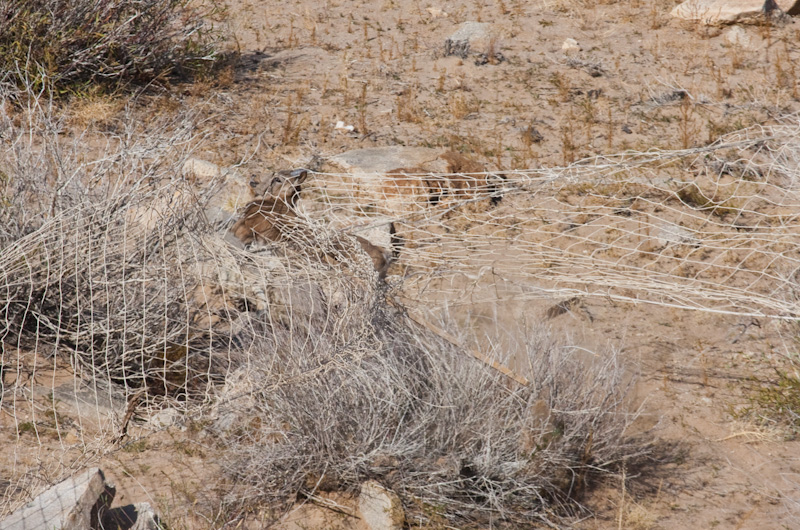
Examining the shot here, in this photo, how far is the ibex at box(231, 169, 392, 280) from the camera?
3666 mm

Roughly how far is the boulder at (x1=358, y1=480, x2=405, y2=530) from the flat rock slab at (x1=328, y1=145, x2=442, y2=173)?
9.61ft

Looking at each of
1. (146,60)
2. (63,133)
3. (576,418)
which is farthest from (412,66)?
(576,418)

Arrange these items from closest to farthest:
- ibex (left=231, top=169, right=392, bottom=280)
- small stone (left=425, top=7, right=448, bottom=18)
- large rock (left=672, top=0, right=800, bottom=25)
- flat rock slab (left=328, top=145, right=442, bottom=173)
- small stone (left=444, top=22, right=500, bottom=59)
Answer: ibex (left=231, top=169, right=392, bottom=280), flat rock slab (left=328, top=145, right=442, bottom=173), small stone (left=444, top=22, right=500, bottom=59), large rock (left=672, top=0, right=800, bottom=25), small stone (left=425, top=7, right=448, bottom=18)

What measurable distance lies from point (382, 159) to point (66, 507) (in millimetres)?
3653

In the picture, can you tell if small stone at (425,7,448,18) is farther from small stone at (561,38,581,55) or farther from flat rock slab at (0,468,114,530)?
flat rock slab at (0,468,114,530)

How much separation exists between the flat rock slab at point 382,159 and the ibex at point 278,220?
0.99m

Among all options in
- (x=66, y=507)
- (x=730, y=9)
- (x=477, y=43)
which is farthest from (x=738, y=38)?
(x=66, y=507)

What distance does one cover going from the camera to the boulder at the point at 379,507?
2963 millimetres

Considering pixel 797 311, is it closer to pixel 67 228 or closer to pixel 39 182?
pixel 67 228

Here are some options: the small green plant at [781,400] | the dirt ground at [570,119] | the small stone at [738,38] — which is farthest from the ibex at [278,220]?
the small stone at [738,38]

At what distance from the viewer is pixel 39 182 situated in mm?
3672

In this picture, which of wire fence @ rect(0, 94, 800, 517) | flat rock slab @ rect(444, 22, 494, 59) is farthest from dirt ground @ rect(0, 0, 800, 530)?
wire fence @ rect(0, 94, 800, 517)

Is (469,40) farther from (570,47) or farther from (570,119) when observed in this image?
(570,119)

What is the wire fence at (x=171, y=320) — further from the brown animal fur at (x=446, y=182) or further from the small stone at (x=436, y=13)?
the small stone at (x=436, y=13)
